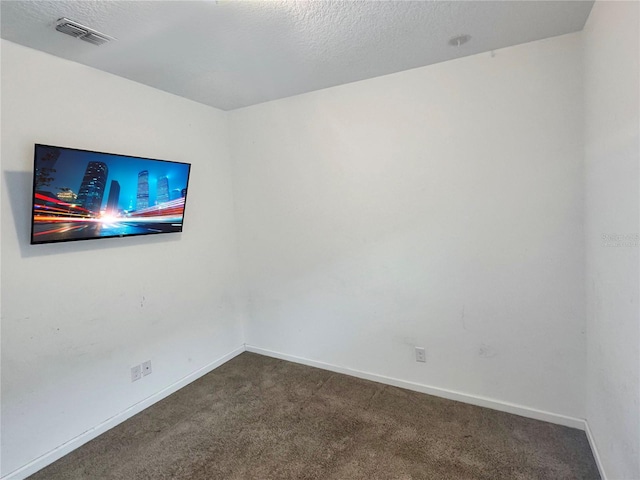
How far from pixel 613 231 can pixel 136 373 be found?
3.13 metres

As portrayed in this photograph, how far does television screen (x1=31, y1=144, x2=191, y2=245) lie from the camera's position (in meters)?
1.83

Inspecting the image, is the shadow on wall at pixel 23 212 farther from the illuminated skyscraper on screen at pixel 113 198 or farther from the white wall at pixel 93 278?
the illuminated skyscraper on screen at pixel 113 198

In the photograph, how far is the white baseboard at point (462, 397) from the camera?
81.4 inches

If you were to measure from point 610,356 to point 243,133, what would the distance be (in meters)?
3.15

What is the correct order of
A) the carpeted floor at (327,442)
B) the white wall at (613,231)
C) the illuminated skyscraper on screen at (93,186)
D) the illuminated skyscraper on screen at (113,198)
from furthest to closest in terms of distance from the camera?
the illuminated skyscraper on screen at (113,198)
the illuminated skyscraper on screen at (93,186)
the carpeted floor at (327,442)
the white wall at (613,231)

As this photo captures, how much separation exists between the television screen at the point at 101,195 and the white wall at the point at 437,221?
871 mm

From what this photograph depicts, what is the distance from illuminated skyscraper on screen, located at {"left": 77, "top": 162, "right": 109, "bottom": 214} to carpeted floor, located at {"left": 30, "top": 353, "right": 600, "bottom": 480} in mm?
1595

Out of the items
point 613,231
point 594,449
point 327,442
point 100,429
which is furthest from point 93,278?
point 594,449

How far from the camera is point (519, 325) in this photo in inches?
84.7

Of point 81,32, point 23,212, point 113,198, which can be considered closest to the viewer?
point 81,32

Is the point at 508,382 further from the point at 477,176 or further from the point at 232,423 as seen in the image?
the point at 232,423

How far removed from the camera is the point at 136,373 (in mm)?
2439

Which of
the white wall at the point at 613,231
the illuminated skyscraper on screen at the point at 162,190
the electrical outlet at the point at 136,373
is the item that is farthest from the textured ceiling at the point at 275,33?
the electrical outlet at the point at 136,373

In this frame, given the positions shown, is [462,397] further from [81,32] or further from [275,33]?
[81,32]
